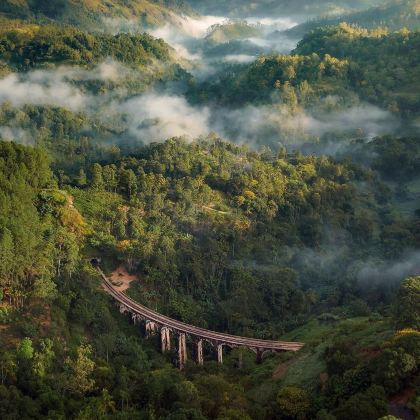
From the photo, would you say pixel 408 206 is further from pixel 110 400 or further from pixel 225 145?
pixel 110 400

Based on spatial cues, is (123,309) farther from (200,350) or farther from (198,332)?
(200,350)

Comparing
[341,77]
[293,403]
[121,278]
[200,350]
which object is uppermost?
[341,77]

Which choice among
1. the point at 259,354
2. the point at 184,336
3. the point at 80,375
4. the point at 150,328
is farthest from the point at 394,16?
the point at 80,375

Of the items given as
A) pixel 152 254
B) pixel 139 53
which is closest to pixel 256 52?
pixel 139 53

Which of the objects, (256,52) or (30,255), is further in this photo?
(256,52)

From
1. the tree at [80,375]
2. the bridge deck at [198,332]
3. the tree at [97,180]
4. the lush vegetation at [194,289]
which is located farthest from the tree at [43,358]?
the tree at [97,180]

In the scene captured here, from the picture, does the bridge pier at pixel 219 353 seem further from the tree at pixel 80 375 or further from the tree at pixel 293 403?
the tree at pixel 293 403
